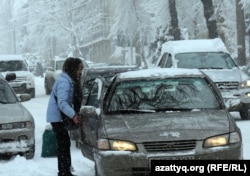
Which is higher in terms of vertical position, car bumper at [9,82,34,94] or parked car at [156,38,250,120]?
parked car at [156,38,250,120]

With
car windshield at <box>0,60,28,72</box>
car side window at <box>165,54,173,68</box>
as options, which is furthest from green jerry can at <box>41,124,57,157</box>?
car windshield at <box>0,60,28,72</box>

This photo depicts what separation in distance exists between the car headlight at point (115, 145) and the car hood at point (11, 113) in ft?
10.8

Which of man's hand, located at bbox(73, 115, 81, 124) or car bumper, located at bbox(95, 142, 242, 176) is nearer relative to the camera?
car bumper, located at bbox(95, 142, 242, 176)

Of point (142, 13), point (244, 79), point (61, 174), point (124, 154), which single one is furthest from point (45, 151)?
point (142, 13)

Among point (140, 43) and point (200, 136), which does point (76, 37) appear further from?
point (200, 136)

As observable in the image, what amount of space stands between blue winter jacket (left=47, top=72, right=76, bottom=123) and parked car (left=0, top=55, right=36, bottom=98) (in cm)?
1602

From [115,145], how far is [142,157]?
15.9 inches

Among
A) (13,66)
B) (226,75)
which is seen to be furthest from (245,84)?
(13,66)

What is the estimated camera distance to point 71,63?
793cm

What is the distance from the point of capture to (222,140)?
6801 millimetres

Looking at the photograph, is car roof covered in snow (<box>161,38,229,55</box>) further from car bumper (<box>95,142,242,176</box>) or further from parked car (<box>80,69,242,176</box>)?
car bumper (<box>95,142,242,176</box>)

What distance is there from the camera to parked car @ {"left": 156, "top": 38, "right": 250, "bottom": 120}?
13844mm

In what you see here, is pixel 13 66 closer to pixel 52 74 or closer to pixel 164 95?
pixel 52 74

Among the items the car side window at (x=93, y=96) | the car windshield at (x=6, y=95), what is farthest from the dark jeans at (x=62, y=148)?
the car windshield at (x=6, y=95)
